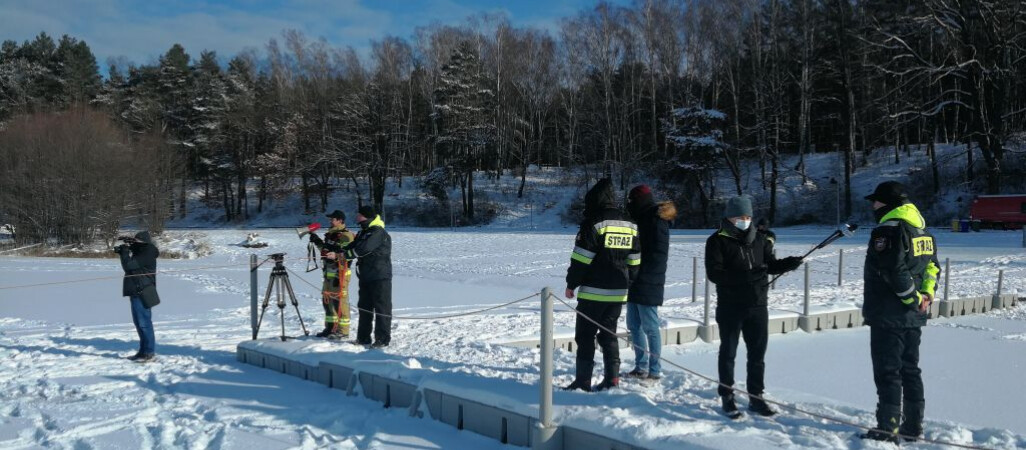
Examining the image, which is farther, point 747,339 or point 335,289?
point 335,289

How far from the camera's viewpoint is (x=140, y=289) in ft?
26.1

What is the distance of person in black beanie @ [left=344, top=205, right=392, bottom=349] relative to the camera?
25.6 feet

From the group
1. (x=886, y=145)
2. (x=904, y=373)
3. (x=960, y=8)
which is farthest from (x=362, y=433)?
(x=886, y=145)

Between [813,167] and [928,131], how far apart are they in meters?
7.10

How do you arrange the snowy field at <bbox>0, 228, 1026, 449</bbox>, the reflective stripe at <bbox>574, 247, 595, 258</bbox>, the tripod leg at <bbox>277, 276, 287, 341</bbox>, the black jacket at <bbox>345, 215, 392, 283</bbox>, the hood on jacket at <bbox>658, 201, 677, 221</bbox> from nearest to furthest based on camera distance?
the snowy field at <bbox>0, 228, 1026, 449</bbox>
the reflective stripe at <bbox>574, 247, 595, 258</bbox>
the hood on jacket at <bbox>658, 201, 677, 221</bbox>
the black jacket at <bbox>345, 215, 392, 283</bbox>
the tripod leg at <bbox>277, 276, 287, 341</bbox>

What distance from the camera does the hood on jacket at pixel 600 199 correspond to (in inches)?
216

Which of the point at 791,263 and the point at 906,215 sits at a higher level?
the point at 906,215

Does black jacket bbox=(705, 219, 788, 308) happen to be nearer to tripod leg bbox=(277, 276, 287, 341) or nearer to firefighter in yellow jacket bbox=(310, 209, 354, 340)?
firefighter in yellow jacket bbox=(310, 209, 354, 340)

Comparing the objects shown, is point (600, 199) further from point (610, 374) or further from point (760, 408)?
point (760, 408)

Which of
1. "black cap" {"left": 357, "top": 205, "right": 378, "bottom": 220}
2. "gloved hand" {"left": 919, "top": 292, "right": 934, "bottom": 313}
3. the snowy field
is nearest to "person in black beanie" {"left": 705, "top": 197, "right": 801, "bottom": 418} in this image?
the snowy field

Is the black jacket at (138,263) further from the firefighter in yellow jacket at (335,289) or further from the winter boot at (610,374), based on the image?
the winter boot at (610,374)

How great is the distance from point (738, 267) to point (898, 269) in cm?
101

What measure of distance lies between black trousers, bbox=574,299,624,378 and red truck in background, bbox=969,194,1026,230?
100 feet

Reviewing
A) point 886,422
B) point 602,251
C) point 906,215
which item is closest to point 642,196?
point 602,251
